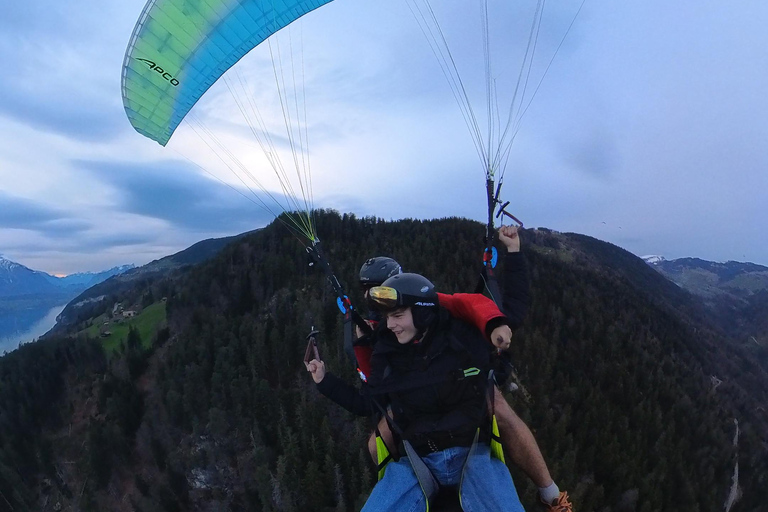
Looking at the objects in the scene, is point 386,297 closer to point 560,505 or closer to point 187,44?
point 560,505

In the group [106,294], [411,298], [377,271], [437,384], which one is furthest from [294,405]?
[106,294]

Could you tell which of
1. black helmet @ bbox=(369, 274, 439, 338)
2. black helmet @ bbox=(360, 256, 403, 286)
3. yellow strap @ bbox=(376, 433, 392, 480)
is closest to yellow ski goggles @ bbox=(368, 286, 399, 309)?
black helmet @ bbox=(369, 274, 439, 338)

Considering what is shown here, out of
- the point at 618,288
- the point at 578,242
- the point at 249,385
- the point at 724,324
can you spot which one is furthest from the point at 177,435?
the point at 724,324

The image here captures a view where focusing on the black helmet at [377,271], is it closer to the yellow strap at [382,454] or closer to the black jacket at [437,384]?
the black jacket at [437,384]

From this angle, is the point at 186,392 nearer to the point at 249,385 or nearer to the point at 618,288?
the point at 249,385

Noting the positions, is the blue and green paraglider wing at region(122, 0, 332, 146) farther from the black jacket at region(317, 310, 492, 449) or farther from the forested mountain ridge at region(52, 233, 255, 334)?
the forested mountain ridge at region(52, 233, 255, 334)

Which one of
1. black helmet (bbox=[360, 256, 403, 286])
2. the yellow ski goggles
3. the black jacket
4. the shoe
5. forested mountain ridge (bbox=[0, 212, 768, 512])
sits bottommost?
forested mountain ridge (bbox=[0, 212, 768, 512])

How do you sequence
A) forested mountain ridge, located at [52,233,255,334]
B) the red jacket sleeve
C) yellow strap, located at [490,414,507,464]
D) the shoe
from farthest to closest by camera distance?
forested mountain ridge, located at [52,233,255,334], the shoe, yellow strap, located at [490,414,507,464], the red jacket sleeve
